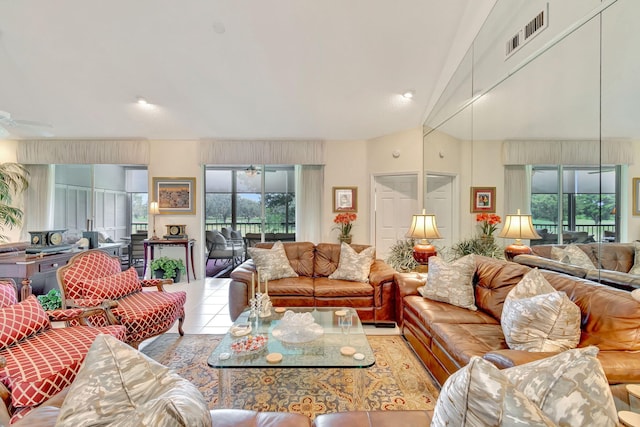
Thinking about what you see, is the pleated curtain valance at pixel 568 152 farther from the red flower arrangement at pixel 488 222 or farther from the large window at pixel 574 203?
the red flower arrangement at pixel 488 222

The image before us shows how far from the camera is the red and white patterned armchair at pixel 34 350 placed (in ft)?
4.70

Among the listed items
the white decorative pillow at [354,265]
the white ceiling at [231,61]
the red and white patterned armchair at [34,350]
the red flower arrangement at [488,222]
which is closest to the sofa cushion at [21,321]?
the red and white patterned armchair at [34,350]

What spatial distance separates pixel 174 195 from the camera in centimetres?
530

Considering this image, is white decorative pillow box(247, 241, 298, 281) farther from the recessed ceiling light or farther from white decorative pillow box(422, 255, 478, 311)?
the recessed ceiling light

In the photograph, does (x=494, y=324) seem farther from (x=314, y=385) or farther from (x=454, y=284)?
(x=314, y=385)

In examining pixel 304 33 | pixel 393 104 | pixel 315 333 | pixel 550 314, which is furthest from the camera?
pixel 393 104

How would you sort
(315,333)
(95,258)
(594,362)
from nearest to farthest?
1. (594,362)
2. (315,333)
3. (95,258)

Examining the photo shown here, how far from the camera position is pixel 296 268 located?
370cm

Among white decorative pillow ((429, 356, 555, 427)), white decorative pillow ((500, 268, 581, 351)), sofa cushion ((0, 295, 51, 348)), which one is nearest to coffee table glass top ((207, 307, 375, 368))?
white decorative pillow ((500, 268, 581, 351))

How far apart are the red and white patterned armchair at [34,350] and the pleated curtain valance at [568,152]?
3609 millimetres

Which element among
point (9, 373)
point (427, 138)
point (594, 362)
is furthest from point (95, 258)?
point (427, 138)

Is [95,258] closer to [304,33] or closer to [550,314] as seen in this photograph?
[304,33]

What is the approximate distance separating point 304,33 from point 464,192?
2765 mm

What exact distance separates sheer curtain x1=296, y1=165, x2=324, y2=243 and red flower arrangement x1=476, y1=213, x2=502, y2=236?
2.79 m
